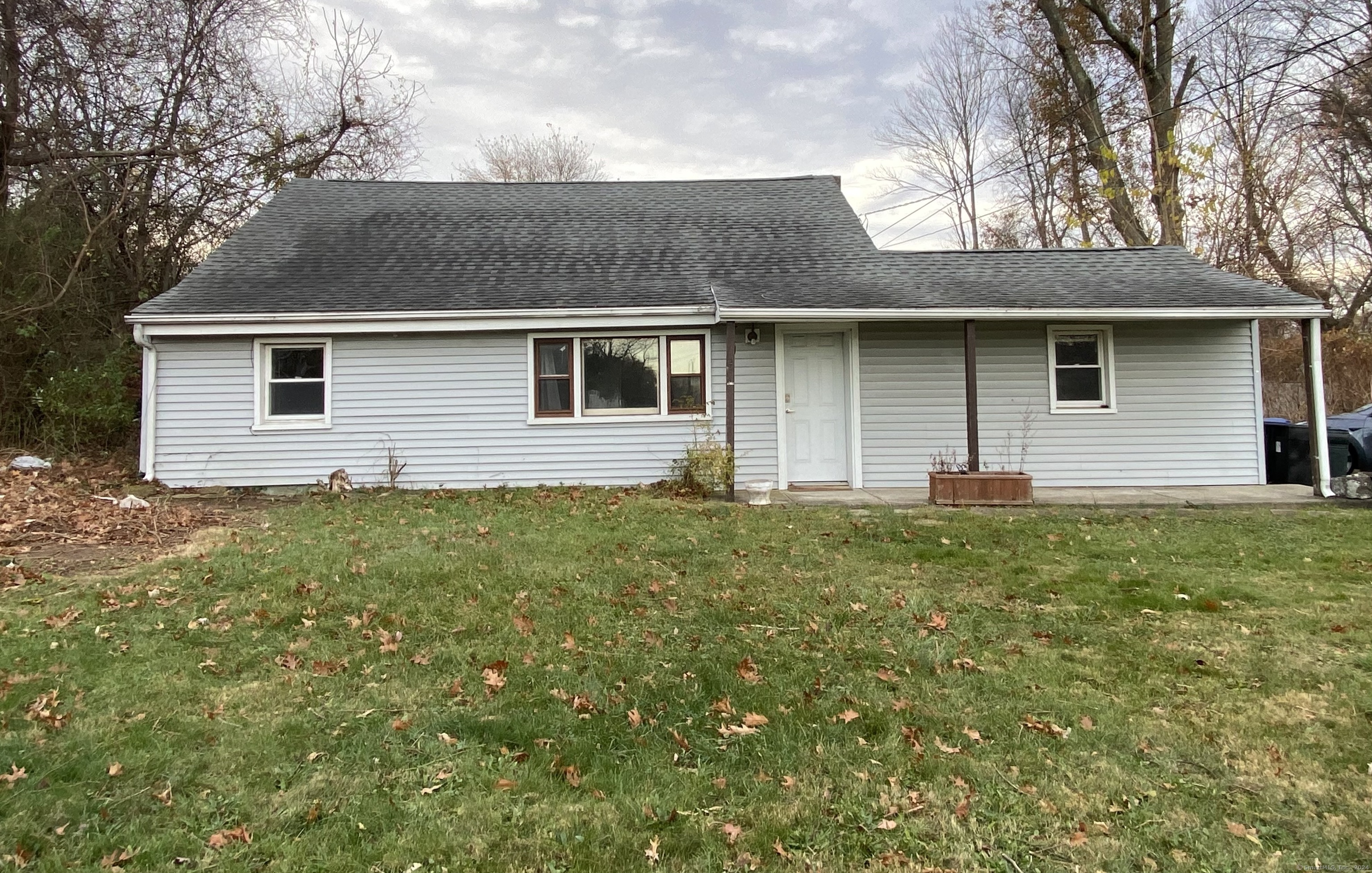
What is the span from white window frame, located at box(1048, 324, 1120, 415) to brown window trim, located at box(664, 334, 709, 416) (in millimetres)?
5217

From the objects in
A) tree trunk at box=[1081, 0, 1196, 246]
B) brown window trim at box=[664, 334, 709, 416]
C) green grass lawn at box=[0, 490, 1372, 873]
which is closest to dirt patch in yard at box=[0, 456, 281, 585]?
green grass lawn at box=[0, 490, 1372, 873]

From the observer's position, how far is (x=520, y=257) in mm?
11914

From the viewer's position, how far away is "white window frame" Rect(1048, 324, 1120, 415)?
35.4 feet

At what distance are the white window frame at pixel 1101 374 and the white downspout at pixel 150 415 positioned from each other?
1328 cm

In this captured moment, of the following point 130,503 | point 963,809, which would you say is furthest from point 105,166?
point 963,809

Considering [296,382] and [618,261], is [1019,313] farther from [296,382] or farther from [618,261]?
[296,382]

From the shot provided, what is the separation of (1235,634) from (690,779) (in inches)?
144

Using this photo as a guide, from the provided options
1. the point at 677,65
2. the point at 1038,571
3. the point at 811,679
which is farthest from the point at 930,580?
Answer: the point at 677,65

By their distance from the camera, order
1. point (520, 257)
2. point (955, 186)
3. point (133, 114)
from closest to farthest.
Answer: point (520, 257) → point (133, 114) → point (955, 186)

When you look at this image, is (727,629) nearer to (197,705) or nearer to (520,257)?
(197,705)

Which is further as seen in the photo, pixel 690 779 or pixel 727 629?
pixel 727 629

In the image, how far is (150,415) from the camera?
1040cm

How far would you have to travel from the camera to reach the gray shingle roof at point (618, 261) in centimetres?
1031

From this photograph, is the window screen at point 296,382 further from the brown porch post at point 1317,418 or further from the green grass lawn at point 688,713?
the brown porch post at point 1317,418
